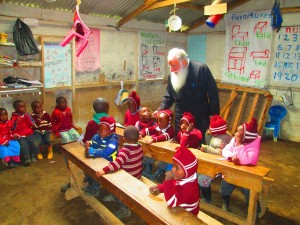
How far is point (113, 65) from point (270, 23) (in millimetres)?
4026

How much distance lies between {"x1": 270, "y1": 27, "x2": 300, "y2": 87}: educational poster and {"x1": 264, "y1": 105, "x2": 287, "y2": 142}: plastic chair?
0.62 meters

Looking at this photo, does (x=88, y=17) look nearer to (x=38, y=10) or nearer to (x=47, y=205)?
(x=38, y=10)

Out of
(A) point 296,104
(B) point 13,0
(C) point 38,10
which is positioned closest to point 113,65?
(C) point 38,10

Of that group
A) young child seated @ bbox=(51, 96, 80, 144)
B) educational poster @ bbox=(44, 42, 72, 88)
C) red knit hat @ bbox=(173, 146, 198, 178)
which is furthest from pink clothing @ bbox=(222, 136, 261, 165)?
educational poster @ bbox=(44, 42, 72, 88)

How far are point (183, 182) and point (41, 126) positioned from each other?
3.99 m

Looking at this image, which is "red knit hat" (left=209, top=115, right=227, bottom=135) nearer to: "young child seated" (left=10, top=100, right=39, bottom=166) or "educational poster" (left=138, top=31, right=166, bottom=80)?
"young child seated" (left=10, top=100, right=39, bottom=166)

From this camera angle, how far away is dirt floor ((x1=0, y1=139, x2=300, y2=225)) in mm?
3225

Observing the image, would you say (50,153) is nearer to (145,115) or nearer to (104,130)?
(145,115)

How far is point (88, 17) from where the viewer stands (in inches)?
238

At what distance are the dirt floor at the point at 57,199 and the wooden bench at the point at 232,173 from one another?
8.9 inches

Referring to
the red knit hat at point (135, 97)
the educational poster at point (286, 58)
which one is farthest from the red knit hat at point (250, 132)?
the educational poster at point (286, 58)

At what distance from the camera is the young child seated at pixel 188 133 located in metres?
3.36

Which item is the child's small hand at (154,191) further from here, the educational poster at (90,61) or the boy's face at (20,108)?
the educational poster at (90,61)

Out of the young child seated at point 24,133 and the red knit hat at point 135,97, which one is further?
the young child seated at point 24,133
